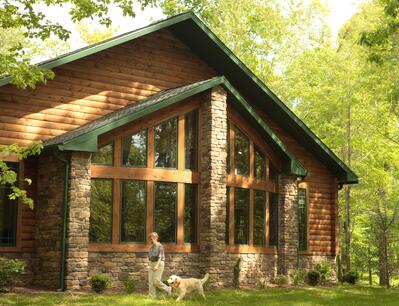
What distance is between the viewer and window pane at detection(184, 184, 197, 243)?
61.0 feet

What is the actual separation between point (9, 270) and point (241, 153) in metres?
8.46

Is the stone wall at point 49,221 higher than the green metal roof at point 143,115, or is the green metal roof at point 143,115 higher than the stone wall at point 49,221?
the green metal roof at point 143,115

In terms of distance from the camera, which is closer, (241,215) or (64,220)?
(64,220)

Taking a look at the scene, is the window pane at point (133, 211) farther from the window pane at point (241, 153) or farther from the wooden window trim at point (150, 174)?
the window pane at point (241, 153)

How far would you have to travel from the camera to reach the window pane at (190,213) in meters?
18.6

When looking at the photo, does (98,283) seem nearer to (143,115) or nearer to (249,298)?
(249,298)

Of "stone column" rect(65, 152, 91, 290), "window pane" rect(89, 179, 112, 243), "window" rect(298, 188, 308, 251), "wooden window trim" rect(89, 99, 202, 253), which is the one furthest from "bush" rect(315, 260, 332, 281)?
"stone column" rect(65, 152, 91, 290)

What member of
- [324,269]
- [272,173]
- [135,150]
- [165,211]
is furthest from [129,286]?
[324,269]

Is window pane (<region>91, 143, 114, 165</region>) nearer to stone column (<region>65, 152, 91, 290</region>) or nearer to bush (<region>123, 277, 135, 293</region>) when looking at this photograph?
stone column (<region>65, 152, 91, 290</region>)

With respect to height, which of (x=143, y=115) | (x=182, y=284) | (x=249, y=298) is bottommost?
(x=249, y=298)

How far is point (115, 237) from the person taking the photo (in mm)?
17094

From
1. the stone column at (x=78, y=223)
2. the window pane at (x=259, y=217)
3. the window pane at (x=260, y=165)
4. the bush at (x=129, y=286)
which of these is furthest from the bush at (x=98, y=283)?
the window pane at (x=260, y=165)

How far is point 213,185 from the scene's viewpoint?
18.5m

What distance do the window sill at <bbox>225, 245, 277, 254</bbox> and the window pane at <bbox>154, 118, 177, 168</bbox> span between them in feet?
11.1
